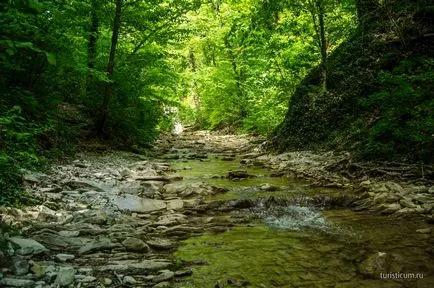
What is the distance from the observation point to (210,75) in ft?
90.2

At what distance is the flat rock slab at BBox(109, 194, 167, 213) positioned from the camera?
6922 mm

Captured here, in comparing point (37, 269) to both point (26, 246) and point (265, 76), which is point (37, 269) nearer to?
point (26, 246)

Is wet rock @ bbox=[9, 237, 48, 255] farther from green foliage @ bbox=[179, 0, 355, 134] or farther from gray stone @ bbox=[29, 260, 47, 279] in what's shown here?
green foliage @ bbox=[179, 0, 355, 134]

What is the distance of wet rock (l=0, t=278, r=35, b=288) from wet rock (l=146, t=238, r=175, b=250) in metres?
1.88

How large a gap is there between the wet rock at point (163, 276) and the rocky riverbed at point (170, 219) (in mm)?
10

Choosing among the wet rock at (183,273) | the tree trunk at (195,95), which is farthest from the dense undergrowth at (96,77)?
the tree trunk at (195,95)

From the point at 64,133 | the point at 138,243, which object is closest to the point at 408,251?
the point at 138,243

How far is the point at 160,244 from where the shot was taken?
5211mm

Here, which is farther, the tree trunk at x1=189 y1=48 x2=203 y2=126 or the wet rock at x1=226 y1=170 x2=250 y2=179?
the tree trunk at x1=189 y1=48 x2=203 y2=126

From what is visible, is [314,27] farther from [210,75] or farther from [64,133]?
[210,75]

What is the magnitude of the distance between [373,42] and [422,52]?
2495 mm

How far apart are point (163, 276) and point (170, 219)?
92.8 inches

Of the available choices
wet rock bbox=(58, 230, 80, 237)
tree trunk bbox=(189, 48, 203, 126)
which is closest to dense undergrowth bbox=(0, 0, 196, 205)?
wet rock bbox=(58, 230, 80, 237)

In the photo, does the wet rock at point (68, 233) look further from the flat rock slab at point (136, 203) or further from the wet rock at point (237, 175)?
the wet rock at point (237, 175)
